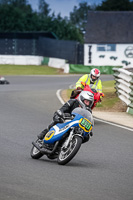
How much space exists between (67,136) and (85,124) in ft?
1.28

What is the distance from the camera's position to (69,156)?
8.91 metres

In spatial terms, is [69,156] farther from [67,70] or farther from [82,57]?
[82,57]

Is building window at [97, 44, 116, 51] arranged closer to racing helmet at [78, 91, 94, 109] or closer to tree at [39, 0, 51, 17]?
racing helmet at [78, 91, 94, 109]

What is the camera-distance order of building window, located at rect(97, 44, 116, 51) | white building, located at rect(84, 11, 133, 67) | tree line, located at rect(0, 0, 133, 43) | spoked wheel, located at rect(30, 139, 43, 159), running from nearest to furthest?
1. spoked wheel, located at rect(30, 139, 43, 159)
2. white building, located at rect(84, 11, 133, 67)
3. building window, located at rect(97, 44, 116, 51)
4. tree line, located at rect(0, 0, 133, 43)

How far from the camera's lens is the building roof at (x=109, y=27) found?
64.8 meters

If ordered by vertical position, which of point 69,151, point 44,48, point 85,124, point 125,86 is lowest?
point 44,48

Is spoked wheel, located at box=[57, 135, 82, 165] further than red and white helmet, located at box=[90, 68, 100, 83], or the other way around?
red and white helmet, located at box=[90, 68, 100, 83]

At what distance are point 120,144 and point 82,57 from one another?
2035 inches

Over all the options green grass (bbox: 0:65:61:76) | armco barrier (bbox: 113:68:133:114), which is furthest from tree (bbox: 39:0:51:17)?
armco barrier (bbox: 113:68:133:114)

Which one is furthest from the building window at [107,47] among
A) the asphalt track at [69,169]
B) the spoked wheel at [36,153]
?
the spoked wheel at [36,153]

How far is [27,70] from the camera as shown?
5494 cm

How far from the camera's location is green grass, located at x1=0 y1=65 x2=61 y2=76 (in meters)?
52.3

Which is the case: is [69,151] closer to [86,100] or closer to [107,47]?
[86,100]

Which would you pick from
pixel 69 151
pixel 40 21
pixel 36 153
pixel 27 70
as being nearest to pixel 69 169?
pixel 69 151
